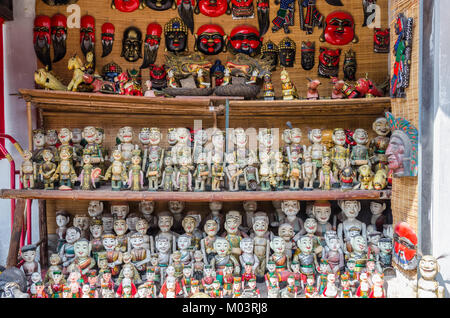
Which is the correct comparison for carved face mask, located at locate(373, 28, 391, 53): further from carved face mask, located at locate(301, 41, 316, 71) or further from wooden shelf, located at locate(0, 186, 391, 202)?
wooden shelf, located at locate(0, 186, 391, 202)

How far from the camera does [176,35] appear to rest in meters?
4.50

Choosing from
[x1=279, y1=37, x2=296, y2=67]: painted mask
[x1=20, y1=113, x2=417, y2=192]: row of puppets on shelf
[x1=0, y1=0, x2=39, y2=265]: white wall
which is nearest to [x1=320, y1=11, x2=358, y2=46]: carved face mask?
[x1=279, y1=37, x2=296, y2=67]: painted mask

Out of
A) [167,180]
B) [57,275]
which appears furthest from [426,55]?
[57,275]

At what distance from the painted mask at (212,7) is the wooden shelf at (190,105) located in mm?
1196

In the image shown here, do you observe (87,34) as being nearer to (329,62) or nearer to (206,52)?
(206,52)

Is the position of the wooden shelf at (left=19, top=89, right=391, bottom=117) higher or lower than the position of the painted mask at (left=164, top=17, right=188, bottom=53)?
lower

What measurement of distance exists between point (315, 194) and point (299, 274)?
79cm

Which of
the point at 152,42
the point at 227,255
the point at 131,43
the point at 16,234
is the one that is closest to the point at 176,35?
the point at 152,42

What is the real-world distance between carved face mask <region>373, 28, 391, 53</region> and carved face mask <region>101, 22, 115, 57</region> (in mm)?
3125

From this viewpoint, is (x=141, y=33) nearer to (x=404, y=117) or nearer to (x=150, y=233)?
(x=150, y=233)

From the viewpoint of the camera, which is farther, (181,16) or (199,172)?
(181,16)

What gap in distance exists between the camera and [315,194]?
145 inches

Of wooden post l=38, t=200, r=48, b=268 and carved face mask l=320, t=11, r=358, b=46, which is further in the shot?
carved face mask l=320, t=11, r=358, b=46

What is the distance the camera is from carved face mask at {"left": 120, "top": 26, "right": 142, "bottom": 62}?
4.53 m
